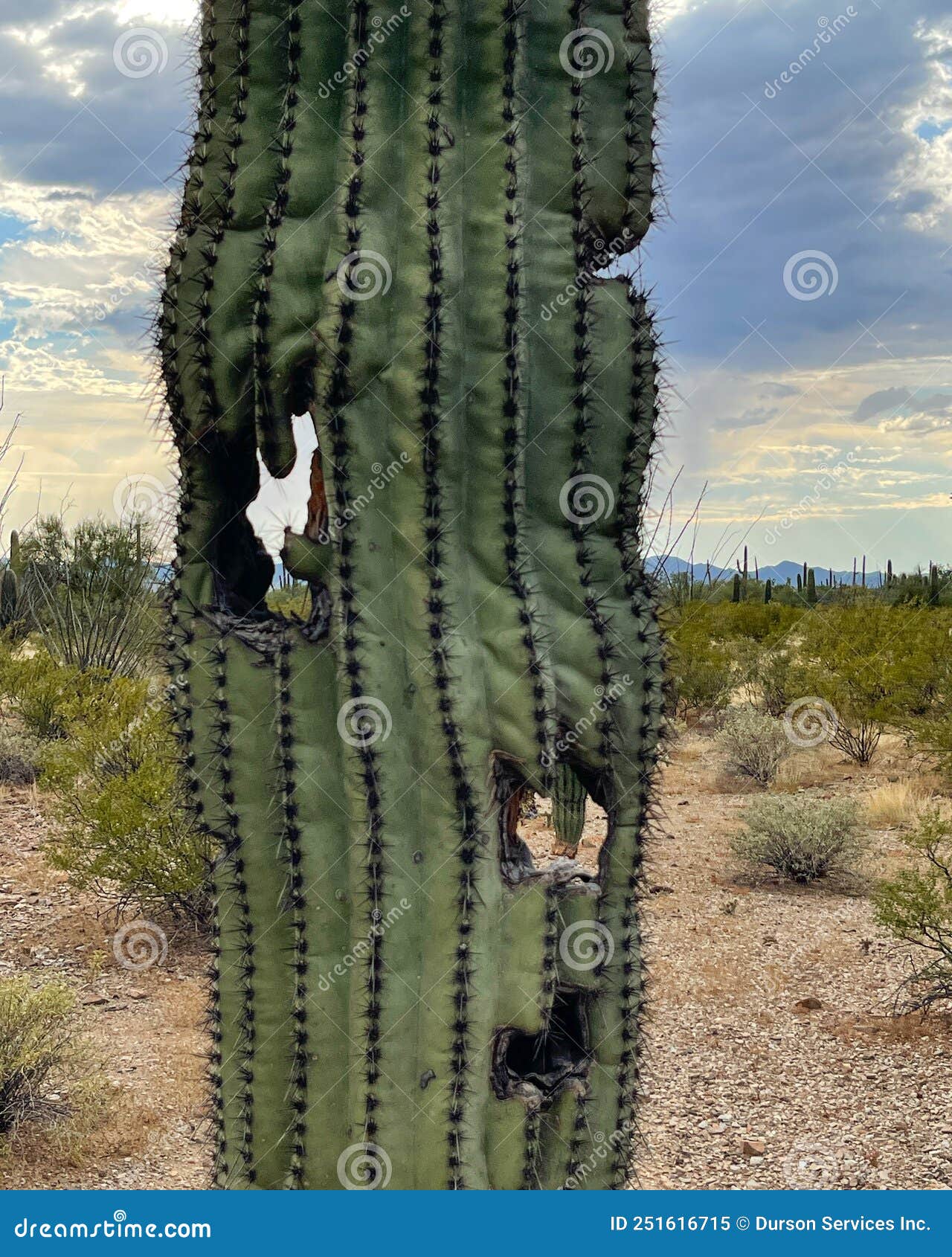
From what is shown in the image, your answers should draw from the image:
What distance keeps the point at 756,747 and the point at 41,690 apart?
26.5 ft

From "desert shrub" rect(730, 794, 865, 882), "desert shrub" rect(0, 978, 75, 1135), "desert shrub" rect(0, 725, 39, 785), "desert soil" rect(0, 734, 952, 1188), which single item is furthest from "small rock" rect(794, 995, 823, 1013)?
"desert shrub" rect(0, 725, 39, 785)

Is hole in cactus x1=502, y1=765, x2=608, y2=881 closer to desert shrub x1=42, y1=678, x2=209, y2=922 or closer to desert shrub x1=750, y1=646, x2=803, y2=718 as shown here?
desert shrub x1=42, y1=678, x2=209, y2=922

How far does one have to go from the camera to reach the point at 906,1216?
345 centimetres

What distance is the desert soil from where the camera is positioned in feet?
16.0

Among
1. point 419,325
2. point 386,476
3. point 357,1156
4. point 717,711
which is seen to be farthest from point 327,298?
point 717,711

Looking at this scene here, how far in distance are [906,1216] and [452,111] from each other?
3560mm

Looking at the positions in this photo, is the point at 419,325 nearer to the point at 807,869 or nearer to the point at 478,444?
the point at 478,444

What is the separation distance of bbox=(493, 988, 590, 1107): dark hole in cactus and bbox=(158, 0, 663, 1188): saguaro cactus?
1 cm

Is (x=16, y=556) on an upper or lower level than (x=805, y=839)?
upper

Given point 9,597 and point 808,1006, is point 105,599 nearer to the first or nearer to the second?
point 9,597

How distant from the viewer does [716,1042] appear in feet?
20.1

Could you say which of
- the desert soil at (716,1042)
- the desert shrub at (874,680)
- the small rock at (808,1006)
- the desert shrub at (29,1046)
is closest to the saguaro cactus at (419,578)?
the desert soil at (716,1042)

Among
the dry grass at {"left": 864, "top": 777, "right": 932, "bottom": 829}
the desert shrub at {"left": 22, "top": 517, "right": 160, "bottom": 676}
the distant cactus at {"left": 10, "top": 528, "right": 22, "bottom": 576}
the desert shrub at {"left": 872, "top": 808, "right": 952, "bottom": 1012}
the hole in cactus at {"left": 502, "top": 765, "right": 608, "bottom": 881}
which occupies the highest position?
the distant cactus at {"left": 10, "top": 528, "right": 22, "bottom": 576}

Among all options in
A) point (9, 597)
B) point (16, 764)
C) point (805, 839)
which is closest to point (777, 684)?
point (805, 839)
